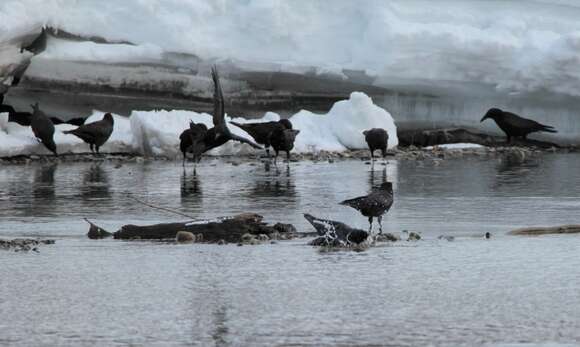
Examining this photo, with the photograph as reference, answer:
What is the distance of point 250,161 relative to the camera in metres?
18.2

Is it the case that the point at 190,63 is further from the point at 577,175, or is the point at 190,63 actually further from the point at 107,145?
the point at 577,175

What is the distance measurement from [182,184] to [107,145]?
4282 mm

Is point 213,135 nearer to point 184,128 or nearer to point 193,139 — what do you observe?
point 193,139

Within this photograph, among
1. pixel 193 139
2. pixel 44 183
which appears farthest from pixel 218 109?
pixel 44 183

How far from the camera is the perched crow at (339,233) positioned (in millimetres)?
9430

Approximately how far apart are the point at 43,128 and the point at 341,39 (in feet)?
15.9

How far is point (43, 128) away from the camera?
57.8 feet

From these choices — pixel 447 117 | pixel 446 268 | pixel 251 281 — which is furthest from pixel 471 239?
pixel 447 117

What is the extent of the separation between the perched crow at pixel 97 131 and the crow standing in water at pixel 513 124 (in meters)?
5.39

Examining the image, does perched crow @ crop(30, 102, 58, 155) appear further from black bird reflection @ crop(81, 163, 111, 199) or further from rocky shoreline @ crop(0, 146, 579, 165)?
black bird reflection @ crop(81, 163, 111, 199)

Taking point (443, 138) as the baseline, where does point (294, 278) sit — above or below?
below

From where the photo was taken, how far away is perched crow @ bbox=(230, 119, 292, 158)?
17.9 meters

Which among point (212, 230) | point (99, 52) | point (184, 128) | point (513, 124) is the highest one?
point (99, 52)

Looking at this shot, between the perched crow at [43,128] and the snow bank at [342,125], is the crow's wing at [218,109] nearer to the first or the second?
the snow bank at [342,125]
